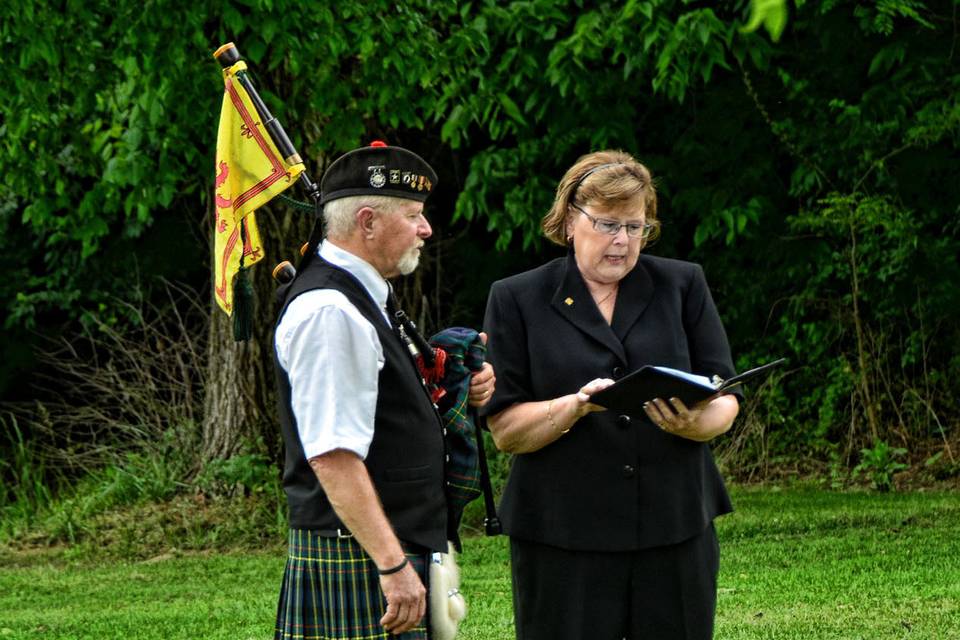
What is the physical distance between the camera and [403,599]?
11.2ft

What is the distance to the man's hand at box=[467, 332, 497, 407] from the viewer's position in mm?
3826

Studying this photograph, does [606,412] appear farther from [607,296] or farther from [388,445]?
[388,445]

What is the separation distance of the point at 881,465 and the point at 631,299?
25.8 ft

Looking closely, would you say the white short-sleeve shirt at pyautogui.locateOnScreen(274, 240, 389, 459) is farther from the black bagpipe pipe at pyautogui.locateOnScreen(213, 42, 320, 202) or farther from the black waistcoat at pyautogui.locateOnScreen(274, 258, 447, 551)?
the black bagpipe pipe at pyautogui.locateOnScreen(213, 42, 320, 202)

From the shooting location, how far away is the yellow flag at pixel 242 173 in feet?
13.2

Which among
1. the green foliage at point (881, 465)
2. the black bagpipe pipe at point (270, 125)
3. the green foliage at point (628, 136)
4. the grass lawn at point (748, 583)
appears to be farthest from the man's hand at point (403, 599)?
the green foliage at point (881, 465)

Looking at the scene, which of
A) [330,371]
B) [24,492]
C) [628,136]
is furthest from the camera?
[24,492]

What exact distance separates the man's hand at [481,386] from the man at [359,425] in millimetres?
257

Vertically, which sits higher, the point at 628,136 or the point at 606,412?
the point at 628,136

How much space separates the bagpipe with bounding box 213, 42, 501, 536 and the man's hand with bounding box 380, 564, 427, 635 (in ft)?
1.02

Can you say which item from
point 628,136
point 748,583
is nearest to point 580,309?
point 748,583

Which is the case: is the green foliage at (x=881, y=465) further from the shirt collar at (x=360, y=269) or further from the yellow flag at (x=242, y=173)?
the shirt collar at (x=360, y=269)

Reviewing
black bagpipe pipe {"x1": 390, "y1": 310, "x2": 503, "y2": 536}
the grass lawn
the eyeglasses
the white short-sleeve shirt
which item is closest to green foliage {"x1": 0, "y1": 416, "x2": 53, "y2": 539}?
the grass lawn

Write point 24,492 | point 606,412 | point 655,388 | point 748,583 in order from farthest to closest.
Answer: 1. point 24,492
2. point 748,583
3. point 606,412
4. point 655,388
